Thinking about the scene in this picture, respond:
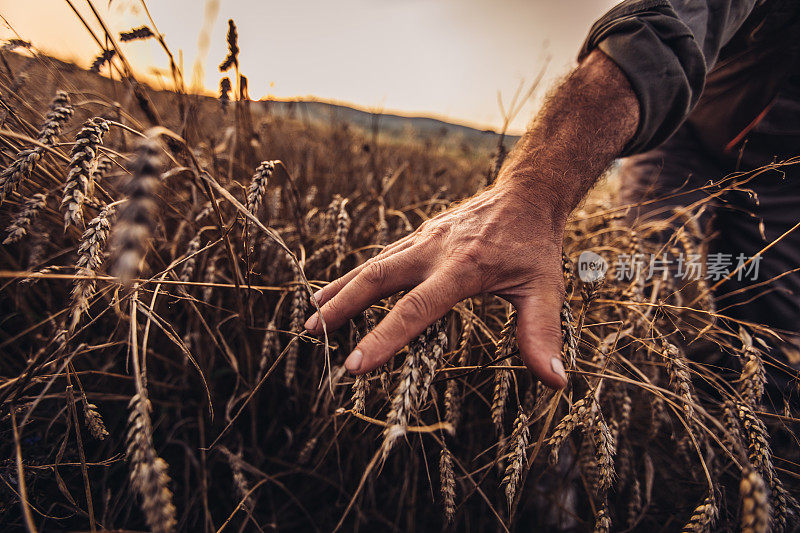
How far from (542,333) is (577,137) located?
74 centimetres

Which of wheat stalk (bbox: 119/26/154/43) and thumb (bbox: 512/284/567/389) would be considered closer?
thumb (bbox: 512/284/567/389)

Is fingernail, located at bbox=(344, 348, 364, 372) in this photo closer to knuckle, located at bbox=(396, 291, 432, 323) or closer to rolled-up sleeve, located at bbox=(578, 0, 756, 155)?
knuckle, located at bbox=(396, 291, 432, 323)

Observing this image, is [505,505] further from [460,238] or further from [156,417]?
[156,417]

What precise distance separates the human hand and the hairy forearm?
4.0 inches

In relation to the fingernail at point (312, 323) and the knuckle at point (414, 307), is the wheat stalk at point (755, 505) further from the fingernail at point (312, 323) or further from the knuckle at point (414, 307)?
the fingernail at point (312, 323)

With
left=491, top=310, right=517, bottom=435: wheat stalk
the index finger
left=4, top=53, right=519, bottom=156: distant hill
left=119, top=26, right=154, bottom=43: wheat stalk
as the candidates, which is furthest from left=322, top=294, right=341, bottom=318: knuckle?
left=4, top=53, right=519, bottom=156: distant hill

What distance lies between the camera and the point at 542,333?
0.78m

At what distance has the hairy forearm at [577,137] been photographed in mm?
1042

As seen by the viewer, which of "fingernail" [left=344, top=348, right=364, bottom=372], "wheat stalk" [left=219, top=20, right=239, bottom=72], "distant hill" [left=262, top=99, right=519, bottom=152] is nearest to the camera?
"fingernail" [left=344, top=348, right=364, bottom=372]

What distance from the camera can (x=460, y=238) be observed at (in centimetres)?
93

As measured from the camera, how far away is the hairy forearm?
3.42 ft

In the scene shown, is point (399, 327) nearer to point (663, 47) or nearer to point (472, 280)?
point (472, 280)

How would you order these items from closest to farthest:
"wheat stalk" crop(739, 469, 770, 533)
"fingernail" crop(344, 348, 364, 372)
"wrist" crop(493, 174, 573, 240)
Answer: "wheat stalk" crop(739, 469, 770, 533)
"fingernail" crop(344, 348, 364, 372)
"wrist" crop(493, 174, 573, 240)

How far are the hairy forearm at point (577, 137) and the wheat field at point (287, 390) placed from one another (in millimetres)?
252
